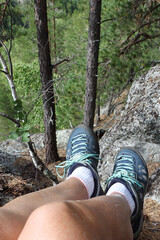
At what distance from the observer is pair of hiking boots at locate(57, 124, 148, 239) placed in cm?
173

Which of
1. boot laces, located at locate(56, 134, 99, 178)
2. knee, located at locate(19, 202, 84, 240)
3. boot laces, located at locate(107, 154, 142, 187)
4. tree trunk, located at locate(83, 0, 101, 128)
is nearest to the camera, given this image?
knee, located at locate(19, 202, 84, 240)

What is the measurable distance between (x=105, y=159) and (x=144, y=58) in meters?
3.40

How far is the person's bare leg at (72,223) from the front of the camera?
2.81 ft

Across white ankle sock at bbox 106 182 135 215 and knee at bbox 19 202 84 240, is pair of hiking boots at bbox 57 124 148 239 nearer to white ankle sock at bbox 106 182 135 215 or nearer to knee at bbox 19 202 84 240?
white ankle sock at bbox 106 182 135 215

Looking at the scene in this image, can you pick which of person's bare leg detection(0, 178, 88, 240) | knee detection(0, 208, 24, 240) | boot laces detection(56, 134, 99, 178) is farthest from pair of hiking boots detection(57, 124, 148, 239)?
knee detection(0, 208, 24, 240)

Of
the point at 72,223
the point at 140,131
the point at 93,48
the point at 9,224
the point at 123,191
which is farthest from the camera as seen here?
the point at 93,48

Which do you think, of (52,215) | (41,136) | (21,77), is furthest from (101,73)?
(21,77)

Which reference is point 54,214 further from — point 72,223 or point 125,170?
point 125,170

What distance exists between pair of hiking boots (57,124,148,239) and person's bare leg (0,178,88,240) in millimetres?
262

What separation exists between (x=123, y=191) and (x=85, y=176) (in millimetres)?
323

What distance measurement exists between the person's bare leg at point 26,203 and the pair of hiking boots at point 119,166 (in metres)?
0.26

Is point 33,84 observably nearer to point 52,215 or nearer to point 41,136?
point 41,136

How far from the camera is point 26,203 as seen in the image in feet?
4.22

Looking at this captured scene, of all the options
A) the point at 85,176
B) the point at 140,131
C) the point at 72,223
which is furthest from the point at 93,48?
the point at 72,223
